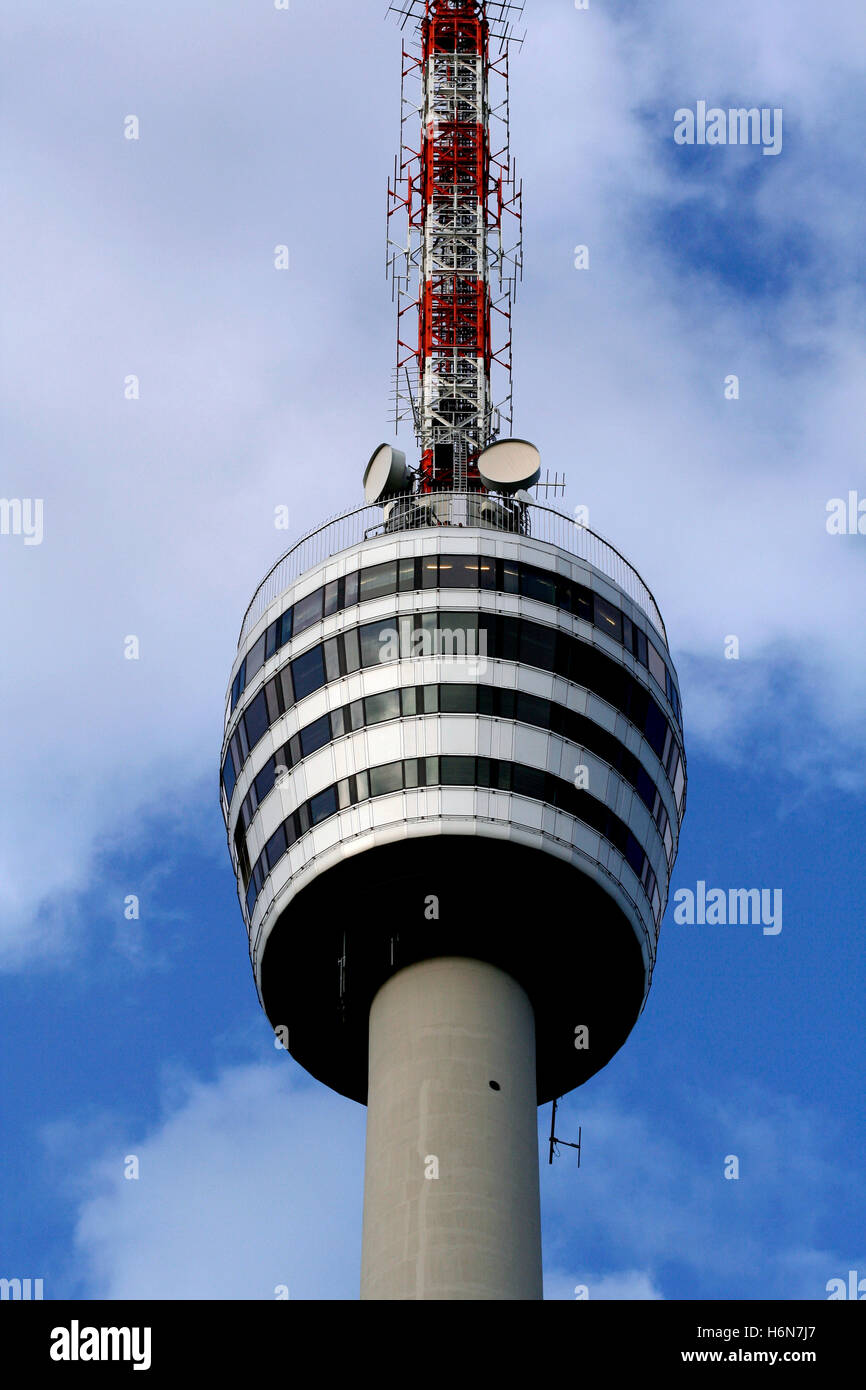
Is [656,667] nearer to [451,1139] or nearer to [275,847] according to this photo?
[275,847]

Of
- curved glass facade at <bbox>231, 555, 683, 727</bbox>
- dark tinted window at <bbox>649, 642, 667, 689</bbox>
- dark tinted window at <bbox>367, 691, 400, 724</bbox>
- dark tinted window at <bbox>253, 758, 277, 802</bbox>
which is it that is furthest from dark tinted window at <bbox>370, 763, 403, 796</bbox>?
dark tinted window at <bbox>649, 642, 667, 689</bbox>

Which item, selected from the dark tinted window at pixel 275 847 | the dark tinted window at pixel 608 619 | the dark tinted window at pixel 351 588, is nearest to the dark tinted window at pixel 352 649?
the dark tinted window at pixel 351 588

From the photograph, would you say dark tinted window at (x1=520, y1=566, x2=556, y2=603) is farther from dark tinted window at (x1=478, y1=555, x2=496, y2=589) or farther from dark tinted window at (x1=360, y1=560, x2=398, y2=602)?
dark tinted window at (x1=360, y1=560, x2=398, y2=602)

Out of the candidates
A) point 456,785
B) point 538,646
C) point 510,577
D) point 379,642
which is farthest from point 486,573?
point 456,785

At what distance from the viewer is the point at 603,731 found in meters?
68.1

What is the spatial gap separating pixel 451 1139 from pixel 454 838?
358 inches

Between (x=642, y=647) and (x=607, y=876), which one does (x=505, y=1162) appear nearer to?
(x=607, y=876)

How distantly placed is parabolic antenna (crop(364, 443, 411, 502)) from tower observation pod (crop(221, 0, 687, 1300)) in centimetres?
30

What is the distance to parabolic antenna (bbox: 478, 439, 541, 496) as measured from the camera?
72.8 metres

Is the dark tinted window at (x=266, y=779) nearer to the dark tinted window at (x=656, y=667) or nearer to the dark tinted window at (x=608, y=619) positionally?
the dark tinted window at (x=608, y=619)

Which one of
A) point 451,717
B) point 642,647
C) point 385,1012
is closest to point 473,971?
point 385,1012
